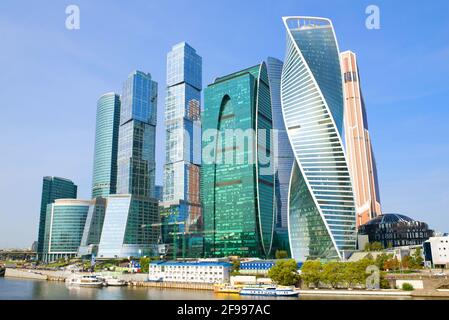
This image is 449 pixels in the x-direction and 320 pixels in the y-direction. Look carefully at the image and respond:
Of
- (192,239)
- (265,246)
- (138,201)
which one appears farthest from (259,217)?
(138,201)

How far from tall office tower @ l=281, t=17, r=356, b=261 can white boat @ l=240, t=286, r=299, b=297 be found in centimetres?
4637

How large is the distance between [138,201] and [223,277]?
368 feet

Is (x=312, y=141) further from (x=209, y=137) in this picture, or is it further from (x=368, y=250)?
(x=209, y=137)

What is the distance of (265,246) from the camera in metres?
163

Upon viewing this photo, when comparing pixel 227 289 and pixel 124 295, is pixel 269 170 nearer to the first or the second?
pixel 227 289

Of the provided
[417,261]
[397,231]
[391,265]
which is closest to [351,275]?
[391,265]

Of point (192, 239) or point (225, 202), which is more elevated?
point (225, 202)

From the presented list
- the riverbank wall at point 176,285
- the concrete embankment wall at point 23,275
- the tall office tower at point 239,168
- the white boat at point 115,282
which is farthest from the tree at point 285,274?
the concrete embankment wall at point 23,275

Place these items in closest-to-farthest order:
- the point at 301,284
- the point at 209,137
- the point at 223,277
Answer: the point at 301,284
the point at 223,277
the point at 209,137

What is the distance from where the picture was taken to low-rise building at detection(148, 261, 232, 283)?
96500 millimetres

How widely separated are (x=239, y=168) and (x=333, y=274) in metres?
97.5

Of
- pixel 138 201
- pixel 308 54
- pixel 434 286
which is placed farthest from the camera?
pixel 138 201

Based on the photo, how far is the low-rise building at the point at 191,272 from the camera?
3799 inches

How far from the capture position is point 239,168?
168 metres
